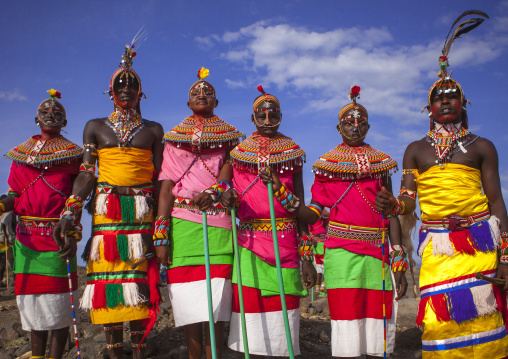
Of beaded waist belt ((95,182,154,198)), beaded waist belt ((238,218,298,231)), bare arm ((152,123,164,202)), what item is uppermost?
bare arm ((152,123,164,202))

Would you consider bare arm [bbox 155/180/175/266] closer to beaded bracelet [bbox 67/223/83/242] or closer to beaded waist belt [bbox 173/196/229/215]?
beaded waist belt [bbox 173/196/229/215]

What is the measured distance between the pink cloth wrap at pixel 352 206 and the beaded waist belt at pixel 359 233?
0.03m

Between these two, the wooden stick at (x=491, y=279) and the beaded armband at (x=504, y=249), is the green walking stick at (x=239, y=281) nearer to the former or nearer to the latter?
the wooden stick at (x=491, y=279)

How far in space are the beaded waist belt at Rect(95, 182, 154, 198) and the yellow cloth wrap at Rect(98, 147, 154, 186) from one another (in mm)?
39

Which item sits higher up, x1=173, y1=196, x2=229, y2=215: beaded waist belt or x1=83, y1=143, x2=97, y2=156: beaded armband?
x1=83, y1=143, x2=97, y2=156: beaded armband

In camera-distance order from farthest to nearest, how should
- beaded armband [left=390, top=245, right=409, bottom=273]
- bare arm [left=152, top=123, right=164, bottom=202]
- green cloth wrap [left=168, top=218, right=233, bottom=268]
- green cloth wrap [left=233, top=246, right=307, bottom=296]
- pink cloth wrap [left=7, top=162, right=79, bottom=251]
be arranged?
1. pink cloth wrap [left=7, top=162, right=79, bottom=251]
2. bare arm [left=152, top=123, right=164, bottom=202]
3. green cloth wrap [left=168, top=218, right=233, bottom=268]
4. green cloth wrap [left=233, top=246, right=307, bottom=296]
5. beaded armband [left=390, top=245, right=409, bottom=273]

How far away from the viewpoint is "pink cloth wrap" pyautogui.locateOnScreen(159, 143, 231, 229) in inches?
187

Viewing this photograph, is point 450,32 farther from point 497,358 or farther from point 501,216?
point 497,358

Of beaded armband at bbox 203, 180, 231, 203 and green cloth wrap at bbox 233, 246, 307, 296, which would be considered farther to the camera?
green cloth wrap at bbox 233, 246, 307, 296

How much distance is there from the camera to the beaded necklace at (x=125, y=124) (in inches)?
197

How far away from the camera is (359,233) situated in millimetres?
4617

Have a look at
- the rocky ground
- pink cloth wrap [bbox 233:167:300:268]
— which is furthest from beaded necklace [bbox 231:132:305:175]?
the rocky ground

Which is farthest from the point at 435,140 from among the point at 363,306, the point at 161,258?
the point at 161,258

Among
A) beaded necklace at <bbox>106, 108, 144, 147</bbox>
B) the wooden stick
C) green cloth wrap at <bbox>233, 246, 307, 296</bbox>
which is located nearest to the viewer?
the wooden stick
